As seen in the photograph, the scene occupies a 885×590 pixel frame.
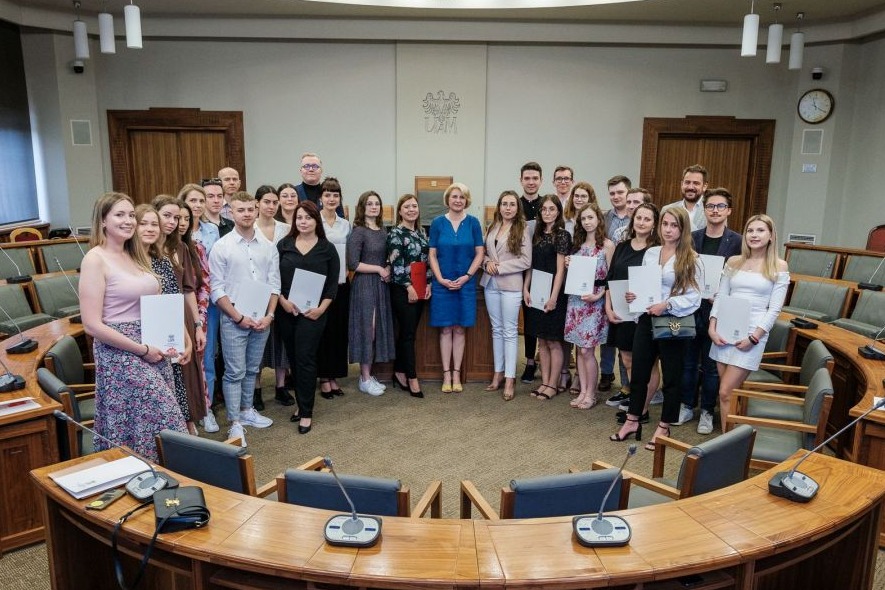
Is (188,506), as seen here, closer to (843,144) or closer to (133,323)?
(133,323)

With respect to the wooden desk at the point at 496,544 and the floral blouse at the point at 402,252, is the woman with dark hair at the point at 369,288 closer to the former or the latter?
the floral blouse at the point at 402,252

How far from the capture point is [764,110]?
8414mm

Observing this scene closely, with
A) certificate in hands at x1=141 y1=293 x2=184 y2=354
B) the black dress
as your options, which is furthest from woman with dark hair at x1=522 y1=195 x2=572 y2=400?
certificate in hands at x1=141 y1=293 x2=184 y2=354

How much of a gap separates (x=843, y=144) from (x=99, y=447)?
8.96 metres

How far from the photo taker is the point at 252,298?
3936 millimetres

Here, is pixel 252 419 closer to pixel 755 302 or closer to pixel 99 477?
pixel 99 477

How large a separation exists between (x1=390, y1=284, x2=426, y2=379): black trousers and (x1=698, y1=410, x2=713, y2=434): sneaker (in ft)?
6.87

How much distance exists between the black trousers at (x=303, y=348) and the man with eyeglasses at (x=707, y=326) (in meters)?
2.51

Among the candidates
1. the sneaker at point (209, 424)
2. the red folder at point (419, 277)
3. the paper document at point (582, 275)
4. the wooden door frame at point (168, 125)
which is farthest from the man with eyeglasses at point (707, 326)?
the wooden door frame at point (168, 125)

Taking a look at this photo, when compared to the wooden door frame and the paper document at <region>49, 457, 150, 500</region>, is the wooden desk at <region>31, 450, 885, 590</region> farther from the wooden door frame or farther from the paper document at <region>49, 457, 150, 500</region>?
the wooden door frame

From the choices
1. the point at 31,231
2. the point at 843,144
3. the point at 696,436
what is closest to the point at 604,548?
the point at 696,436

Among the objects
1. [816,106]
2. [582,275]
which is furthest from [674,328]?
[816,106]

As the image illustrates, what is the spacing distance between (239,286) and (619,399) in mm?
2889

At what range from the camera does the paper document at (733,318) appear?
3635 mm
